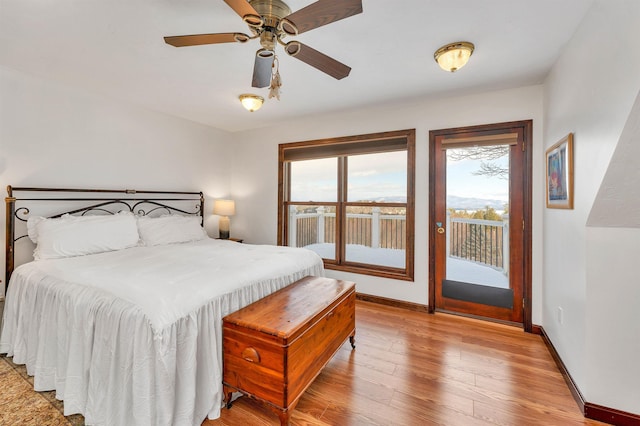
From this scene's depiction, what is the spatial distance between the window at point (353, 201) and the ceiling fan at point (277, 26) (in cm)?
185

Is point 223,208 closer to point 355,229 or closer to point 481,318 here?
point 355,229

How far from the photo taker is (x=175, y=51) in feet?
7.41

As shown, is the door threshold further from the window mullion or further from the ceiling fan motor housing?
the ceiling fan motor housing

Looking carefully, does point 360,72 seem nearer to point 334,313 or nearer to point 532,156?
point 532,156

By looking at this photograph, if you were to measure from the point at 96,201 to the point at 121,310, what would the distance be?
7.61 feet

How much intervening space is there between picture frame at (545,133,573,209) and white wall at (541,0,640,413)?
0.22 feet

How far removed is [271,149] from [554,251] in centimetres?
374

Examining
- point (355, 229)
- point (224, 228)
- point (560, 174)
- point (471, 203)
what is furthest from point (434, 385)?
point (224, 228)

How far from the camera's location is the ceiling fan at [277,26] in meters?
1.35

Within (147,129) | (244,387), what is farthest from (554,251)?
(147,129)

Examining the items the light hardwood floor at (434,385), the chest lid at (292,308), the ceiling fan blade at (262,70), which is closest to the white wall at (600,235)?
the light hardwood floor at (434,385)

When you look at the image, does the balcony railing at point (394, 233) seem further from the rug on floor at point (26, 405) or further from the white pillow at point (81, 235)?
the rug on floor at point (26, 405)

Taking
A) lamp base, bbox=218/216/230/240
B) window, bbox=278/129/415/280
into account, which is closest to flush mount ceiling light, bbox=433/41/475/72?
window, bbox=278/129/415/280

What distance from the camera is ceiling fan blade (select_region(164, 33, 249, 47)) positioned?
1.59 meters
